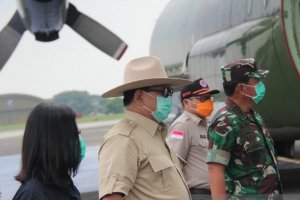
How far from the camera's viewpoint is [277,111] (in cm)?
807

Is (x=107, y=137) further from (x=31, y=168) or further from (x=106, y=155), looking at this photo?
(x=31, y=168)

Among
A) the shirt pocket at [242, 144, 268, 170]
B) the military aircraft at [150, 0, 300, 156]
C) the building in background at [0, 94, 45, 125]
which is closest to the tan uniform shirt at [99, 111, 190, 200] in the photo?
the shirt pocket at [242, 144, 268, 170]

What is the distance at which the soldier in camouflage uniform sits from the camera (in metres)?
Answer: 3.30

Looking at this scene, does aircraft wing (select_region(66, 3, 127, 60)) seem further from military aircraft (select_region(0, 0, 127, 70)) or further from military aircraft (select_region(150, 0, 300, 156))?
military aircraft (select_region(150, 0, 300, 156))

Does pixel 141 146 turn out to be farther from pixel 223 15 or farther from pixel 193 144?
pixel 223 15

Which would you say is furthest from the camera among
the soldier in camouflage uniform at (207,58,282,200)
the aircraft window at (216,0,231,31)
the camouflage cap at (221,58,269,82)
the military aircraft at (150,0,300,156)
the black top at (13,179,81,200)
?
the aircraft window at (216,0,231,31)

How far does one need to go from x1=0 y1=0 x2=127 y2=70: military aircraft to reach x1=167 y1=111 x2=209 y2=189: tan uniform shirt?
11.4 ft

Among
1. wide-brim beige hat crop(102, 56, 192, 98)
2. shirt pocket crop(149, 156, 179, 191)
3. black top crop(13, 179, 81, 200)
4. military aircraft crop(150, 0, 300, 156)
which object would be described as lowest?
military aircraft crop(150, 0, 300, 156)

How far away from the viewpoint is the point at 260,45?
312 inches

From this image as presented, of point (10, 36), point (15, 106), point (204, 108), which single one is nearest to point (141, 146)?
point (204, 108)

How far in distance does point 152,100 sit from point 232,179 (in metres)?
0.76

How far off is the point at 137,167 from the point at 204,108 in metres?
2.29

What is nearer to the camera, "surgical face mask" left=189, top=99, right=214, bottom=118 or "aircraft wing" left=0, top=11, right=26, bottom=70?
"surgical face mask" left=189, top=99, right=214, bottom=118

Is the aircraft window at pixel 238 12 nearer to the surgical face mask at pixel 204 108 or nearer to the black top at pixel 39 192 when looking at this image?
the surgical face mask at pixel 204 108
